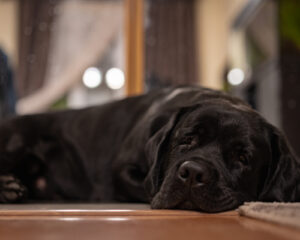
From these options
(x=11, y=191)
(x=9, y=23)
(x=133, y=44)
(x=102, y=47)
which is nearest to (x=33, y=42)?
(x=9, y=23)

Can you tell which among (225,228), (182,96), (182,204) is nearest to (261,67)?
(182,96)

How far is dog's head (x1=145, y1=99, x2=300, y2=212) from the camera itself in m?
1.45

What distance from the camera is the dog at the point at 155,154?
151 cm

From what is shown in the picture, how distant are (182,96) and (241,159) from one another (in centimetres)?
57

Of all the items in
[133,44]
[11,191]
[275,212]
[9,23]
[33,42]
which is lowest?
[11,191]

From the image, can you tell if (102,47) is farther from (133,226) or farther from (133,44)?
(133,226)

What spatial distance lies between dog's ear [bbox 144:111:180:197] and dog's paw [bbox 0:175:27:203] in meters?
0.53

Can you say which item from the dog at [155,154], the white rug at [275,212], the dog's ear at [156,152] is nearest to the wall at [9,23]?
the dog at [155,154]

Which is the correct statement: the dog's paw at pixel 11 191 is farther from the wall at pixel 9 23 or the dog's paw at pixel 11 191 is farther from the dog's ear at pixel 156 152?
the wall at pixel 9 23

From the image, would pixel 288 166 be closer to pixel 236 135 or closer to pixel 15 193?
pixel 236 135

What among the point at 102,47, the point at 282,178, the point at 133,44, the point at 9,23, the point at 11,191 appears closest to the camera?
the point at 282,178

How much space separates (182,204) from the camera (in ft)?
4.84

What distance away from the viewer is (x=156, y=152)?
1702 mm

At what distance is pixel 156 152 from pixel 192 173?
11.5 inches
